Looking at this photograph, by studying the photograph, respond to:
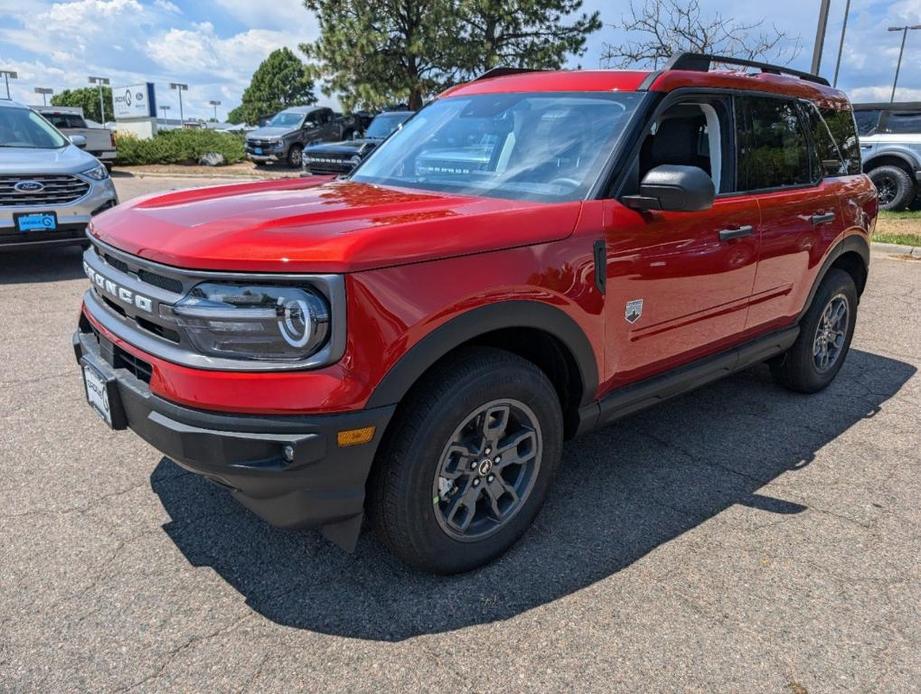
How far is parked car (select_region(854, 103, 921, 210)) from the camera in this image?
11.7m

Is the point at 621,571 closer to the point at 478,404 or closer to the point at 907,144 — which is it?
the point at 478,404

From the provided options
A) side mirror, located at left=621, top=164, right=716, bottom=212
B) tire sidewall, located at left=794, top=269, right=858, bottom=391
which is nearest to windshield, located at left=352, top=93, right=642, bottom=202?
side mirror, located at left=621, top=164, right=716, bottom=212

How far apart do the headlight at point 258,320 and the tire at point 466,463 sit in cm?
46

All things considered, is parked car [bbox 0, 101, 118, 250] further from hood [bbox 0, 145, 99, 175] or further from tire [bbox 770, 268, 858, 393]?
tire [bbox 770, 268, 858, 393]

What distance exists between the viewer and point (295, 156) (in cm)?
2223

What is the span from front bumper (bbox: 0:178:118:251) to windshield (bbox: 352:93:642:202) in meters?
4.48

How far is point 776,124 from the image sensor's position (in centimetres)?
383

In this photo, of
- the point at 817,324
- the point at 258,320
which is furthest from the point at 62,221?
the point at 817,324

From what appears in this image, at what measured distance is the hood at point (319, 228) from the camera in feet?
6.79

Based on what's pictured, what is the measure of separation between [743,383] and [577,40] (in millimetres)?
23573

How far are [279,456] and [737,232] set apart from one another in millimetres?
2419

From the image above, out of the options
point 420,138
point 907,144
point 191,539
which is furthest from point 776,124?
point 907,144

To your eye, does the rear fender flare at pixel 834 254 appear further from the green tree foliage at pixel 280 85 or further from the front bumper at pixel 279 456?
the green tree foliage at pixel 280 85

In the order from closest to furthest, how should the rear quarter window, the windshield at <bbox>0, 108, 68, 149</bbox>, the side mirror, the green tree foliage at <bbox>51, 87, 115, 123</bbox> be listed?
the side mirror → the rear quarter window → the windshield at <bbox>0, 108, 68, 149</bbox> → the green tree foliage at <bbox>51, 87, 115, 123</bbox>
